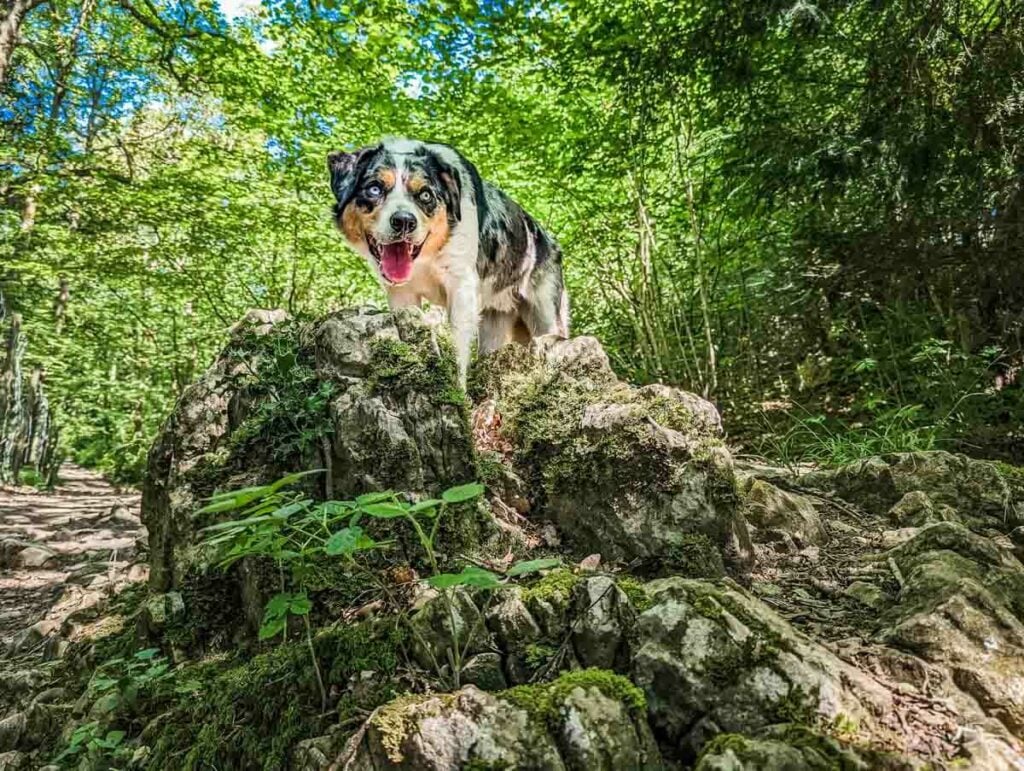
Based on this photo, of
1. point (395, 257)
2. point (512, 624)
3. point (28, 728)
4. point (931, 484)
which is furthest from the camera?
point (395, 257)

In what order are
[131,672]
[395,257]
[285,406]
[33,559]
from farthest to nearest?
[33,559]
[395,257]
[285,406]
[131,672]

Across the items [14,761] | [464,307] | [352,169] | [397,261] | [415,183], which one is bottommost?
[14,761]

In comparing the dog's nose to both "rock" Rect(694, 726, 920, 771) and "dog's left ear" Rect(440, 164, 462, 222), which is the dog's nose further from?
"rock" Rect(694, 726, 920, 771)

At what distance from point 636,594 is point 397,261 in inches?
84.1

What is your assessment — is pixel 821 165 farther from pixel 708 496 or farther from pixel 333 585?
pixel 333 585

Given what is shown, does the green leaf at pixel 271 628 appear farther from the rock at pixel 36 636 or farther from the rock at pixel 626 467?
the rock at pixel 36 636

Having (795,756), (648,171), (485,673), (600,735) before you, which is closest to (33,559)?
(485,673)

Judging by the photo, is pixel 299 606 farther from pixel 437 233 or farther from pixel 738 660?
pixel 437 233

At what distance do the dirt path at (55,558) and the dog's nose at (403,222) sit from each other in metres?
2.32

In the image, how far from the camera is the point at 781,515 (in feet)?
8.34

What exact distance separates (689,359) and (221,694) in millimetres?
5941

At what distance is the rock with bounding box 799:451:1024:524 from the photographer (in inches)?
106

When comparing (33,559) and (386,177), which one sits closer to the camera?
(386,177)

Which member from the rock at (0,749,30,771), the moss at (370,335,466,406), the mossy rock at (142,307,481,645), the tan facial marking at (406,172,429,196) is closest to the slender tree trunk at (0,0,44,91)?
the tan facial marking at (406,172,429,196)
